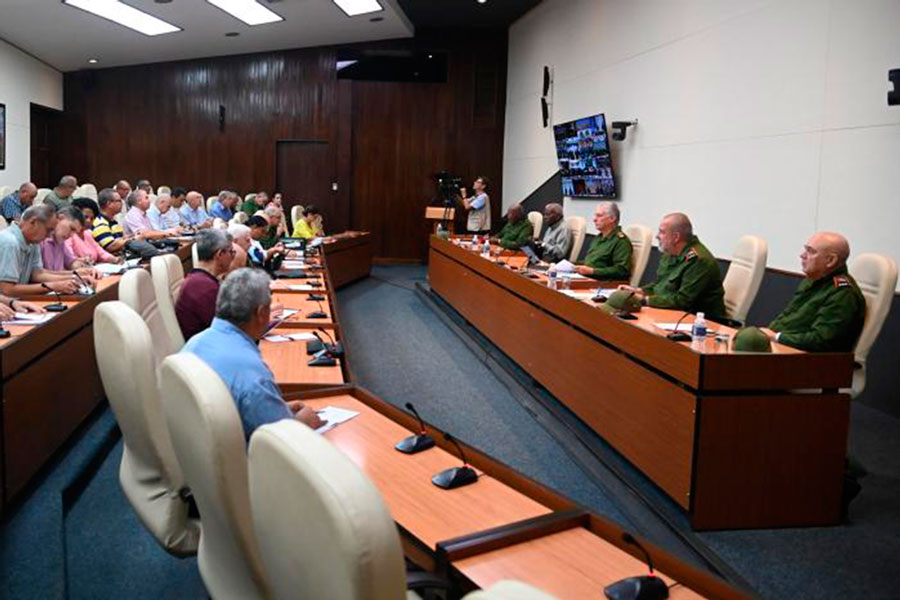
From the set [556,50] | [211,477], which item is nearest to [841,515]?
[211,477]

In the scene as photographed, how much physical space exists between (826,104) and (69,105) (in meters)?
11.7

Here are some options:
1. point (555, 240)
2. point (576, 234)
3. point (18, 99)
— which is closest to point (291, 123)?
point (18, 99)

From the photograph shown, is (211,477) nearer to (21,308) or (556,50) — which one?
(21,308)

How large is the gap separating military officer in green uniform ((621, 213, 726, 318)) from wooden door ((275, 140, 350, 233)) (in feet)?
30.1

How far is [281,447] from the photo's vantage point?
1130 millimetres

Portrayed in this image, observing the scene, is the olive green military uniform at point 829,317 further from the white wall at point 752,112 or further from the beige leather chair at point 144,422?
the beige leather chair at point 144,422

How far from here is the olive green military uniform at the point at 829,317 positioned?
3373mm

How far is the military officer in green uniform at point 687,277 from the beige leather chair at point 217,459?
128 inches

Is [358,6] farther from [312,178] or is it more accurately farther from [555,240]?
[555,240]

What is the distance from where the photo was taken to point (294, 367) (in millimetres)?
3121

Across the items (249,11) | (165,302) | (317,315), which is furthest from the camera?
(249,11)

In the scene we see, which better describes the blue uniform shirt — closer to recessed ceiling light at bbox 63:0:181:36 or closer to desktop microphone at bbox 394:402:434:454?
desktop microphone at bbox 394:402:434:454

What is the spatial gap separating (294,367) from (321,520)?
211 cm

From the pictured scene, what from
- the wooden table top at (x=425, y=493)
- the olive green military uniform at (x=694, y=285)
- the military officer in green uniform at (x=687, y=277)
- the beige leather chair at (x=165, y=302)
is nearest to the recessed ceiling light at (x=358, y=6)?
the military officer in green uniform at (x=687, y=277)
